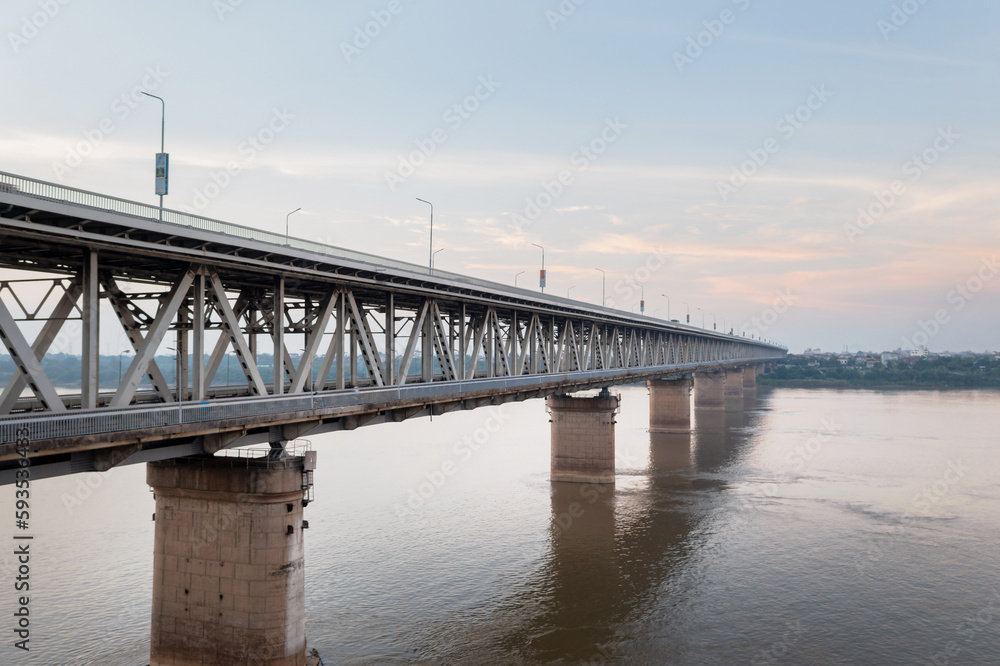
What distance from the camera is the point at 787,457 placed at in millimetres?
71625

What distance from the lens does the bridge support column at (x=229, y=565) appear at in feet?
71.9

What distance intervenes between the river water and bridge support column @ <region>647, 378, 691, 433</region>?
24.3m

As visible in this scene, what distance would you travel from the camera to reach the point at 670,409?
305 ft

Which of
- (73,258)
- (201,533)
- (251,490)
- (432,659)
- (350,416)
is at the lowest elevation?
(432,659)

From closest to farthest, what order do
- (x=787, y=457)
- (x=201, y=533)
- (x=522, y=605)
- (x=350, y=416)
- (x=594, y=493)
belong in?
(x=201, y=533) → (x=350, y=416) → (x=522, y=605) → (x=594, y=493) → (x=787, y=457)

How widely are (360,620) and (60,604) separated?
1189 cm

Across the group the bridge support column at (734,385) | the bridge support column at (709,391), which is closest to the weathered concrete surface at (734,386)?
the bridge support column at (734,385)

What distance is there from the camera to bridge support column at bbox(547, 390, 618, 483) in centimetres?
5688

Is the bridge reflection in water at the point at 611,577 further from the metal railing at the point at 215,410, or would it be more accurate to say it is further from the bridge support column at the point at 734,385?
the bridge support column at the point at 734,385

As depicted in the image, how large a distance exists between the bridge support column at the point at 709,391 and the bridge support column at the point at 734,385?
19156mm

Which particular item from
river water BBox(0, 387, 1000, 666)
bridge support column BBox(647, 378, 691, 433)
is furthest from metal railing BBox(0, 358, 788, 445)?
bridge support column BBox(647, 378, 691, 433)

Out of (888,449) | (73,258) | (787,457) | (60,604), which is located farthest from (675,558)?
(888,449)

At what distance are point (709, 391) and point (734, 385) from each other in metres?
25.1

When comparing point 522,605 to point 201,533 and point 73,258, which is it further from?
point 73,258
